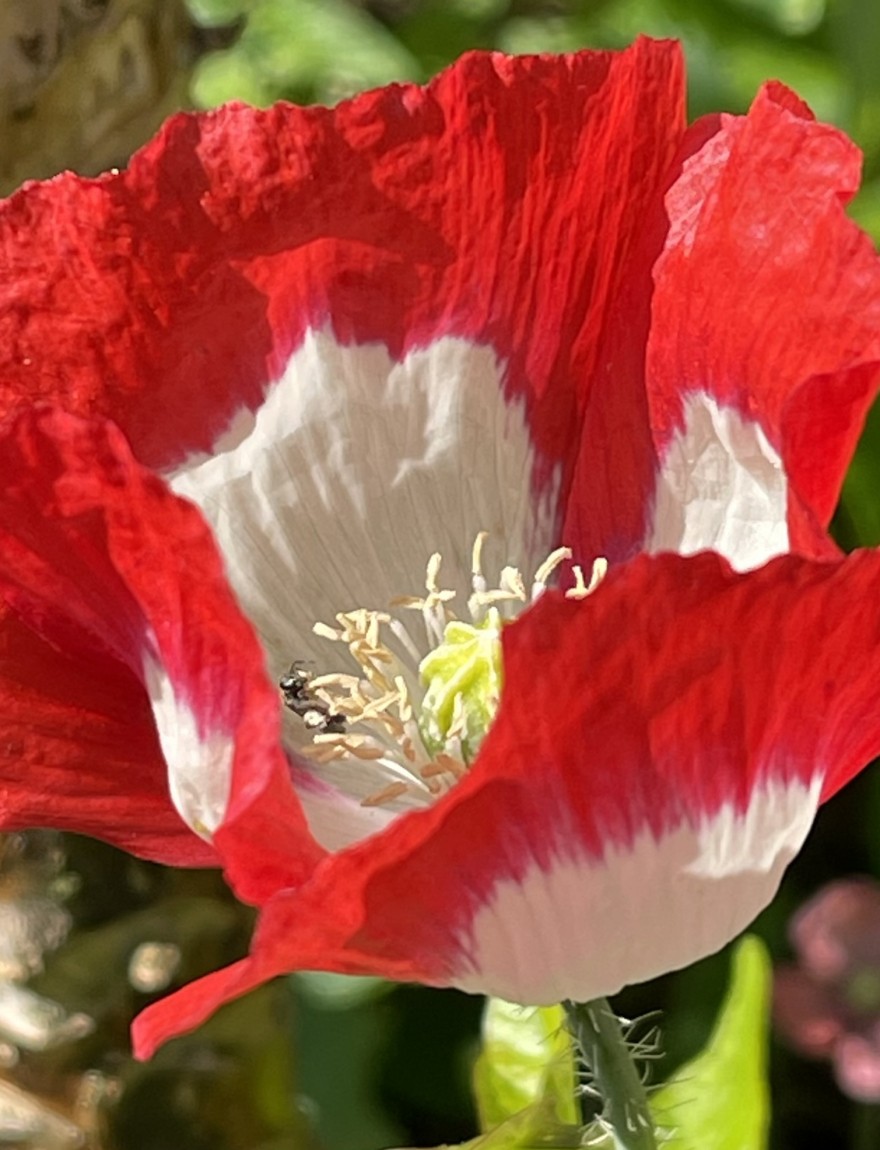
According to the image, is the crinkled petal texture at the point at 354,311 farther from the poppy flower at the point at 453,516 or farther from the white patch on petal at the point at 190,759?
the white patch on petal at the point at 190,759

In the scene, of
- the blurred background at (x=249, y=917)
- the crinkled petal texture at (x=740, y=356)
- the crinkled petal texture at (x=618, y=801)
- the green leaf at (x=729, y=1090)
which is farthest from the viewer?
the blurred background at (x=249, y=917)

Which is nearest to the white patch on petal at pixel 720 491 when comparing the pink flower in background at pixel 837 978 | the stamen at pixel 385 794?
the stamen at pixel 385 794

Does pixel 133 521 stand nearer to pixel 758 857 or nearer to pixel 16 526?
pixel 16 526

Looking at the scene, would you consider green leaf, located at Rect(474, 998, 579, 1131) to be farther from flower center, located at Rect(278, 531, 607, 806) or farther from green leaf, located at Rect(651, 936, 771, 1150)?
flower center, located at Rect(278, 531, 607, 806)

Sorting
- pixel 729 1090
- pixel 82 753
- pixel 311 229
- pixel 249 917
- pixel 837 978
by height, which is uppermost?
pixel 311 229

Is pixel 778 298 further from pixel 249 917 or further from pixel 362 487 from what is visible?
pixel 249 917

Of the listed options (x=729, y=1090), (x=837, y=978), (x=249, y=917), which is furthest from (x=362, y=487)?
(x=837, y=978)
